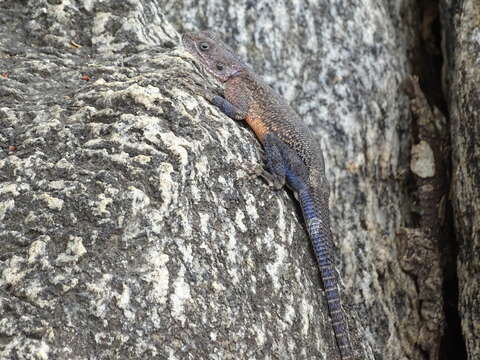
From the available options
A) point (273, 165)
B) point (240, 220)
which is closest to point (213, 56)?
point (273, 165)

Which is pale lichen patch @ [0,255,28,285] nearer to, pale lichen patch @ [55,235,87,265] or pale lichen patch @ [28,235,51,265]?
pale lichen patch @ [28,235,51,265]

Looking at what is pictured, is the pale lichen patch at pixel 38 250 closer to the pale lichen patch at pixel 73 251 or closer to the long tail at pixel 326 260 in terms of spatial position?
the pale lichen patch at pixel 73 251

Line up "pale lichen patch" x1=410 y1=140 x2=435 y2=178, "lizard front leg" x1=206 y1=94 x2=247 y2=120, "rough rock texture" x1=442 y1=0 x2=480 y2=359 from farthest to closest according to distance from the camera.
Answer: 1. "pale lichen patch" x1=410 y1=140 x2=435 y2=178
2. "rough rock texture" x1=442 y1=0 x2=480 y2=359
3. "lizard front leg" x1=206 y1=94 x2=247 y2=120

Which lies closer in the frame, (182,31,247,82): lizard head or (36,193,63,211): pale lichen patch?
(36,193,63,211): pale lichen patch

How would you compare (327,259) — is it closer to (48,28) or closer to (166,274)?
(166,274)

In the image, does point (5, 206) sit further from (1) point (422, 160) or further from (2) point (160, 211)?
(1) point (422, 160)

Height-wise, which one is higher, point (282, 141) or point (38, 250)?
point (282, 141)

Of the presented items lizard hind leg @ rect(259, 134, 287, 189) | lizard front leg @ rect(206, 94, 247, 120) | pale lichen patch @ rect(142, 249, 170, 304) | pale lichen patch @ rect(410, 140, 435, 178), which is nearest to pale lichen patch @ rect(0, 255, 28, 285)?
pale lichen patch @ rect(142, 249, 170, 304)
